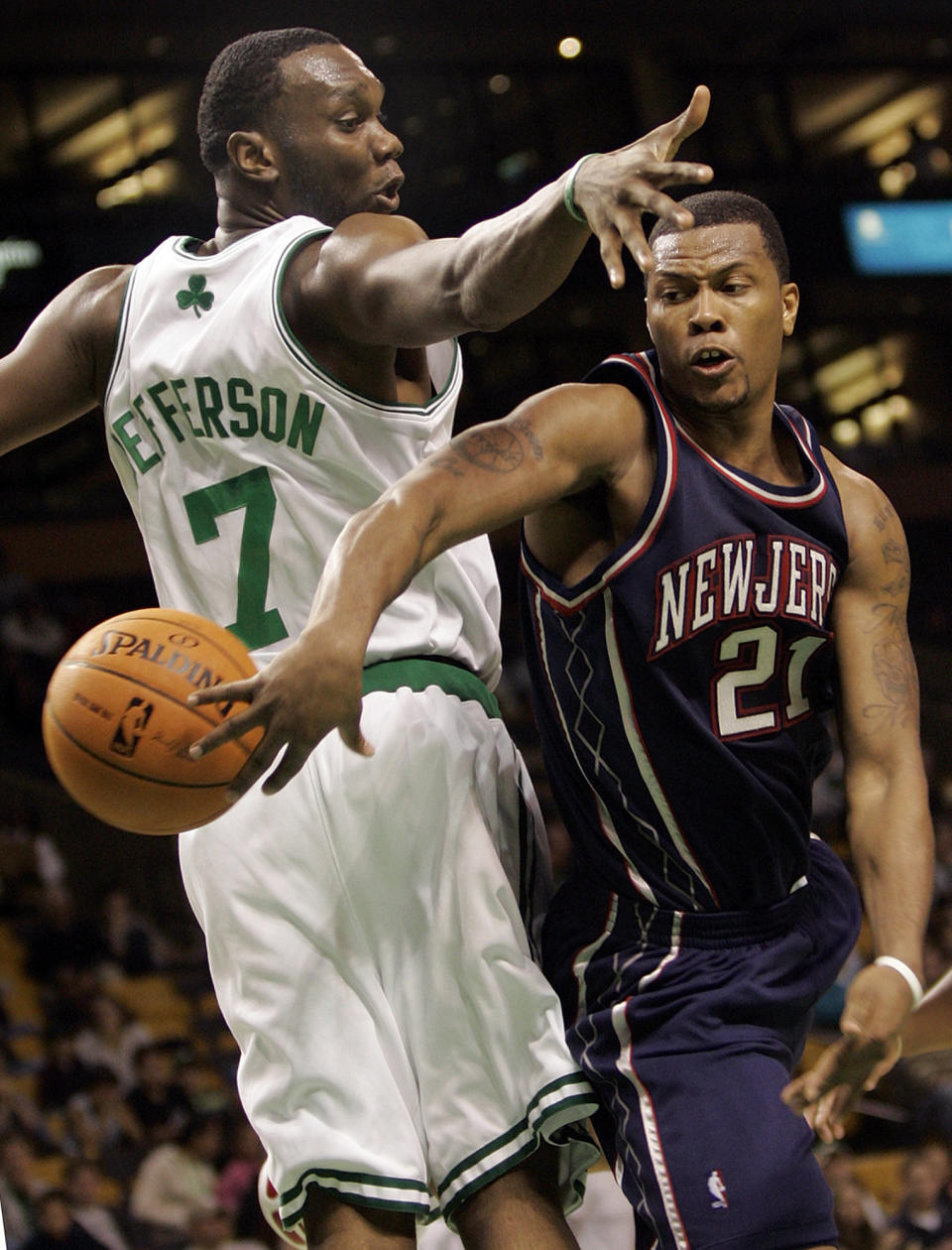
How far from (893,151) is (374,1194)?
14.8 m

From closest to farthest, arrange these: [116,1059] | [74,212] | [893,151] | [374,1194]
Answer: [374,1194] → [116,1059] → [74,212] → [893,151]

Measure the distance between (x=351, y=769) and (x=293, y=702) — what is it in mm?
514

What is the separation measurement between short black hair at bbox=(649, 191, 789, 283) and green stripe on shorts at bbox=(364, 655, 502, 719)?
741mm

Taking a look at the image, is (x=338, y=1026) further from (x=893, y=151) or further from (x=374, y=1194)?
(x=893, y=151)

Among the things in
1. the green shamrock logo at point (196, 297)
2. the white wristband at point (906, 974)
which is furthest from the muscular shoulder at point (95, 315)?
the white wristband at point (906, 974)

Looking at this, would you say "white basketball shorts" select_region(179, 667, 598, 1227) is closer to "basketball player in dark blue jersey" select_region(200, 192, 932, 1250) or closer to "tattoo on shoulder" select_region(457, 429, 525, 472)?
"basketball player in dark blue jersey" select_region(200, 192, 932, 1250)

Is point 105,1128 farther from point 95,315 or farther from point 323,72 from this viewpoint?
point 323,72

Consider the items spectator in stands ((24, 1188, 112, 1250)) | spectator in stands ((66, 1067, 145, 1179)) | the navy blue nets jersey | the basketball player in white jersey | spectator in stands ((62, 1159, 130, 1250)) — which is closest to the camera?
the basketball player in white jersey

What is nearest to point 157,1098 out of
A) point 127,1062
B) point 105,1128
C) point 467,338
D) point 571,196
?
point 105,1128

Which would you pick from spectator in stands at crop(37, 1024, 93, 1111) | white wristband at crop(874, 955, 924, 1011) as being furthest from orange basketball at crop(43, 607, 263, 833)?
spectator in stands at crop(37, 1024, 93, 1111)

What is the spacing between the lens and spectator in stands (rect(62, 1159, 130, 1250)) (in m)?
7.24

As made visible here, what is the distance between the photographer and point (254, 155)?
2.84m

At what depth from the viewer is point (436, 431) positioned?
271cm

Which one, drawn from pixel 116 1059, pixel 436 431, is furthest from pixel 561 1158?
pixel 116 1059
